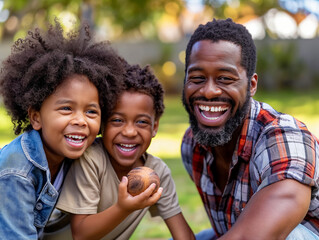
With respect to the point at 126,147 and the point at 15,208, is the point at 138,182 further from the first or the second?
the point at 15,208

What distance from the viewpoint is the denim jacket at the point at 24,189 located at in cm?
304

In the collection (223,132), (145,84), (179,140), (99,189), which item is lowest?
(99,189)

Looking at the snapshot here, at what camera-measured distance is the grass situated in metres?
5.21

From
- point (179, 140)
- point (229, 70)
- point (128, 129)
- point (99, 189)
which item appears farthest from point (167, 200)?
point (179, 140)

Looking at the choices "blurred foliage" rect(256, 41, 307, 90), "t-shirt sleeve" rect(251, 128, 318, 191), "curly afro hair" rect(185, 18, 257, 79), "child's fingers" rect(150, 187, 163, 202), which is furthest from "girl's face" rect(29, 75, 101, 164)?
"blurred foliage" rect(256, 41, 307, 90)

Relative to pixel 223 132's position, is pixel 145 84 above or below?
above

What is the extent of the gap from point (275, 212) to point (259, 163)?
42 centimetres

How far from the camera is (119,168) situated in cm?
360

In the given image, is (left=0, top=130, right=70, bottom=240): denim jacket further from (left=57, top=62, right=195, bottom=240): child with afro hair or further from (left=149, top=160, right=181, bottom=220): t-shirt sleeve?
(left=149, top=160, right=181, bottom=220): t-shirt sleeve

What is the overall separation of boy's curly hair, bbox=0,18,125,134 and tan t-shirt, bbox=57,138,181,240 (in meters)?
0.34

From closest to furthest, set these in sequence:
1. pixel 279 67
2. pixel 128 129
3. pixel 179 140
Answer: pixel 128 129 → pixel 179 140 → pixel 279 67

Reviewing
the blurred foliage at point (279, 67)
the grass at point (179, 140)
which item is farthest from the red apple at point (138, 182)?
the blurred foliage at point (279, 67)

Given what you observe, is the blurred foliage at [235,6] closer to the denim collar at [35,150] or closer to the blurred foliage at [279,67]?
the blurred foliage at [279,67]

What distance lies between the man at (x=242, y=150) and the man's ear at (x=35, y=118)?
41.5 inches
